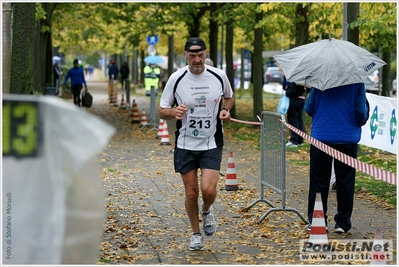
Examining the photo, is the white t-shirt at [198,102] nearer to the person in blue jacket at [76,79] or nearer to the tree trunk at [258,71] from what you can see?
the tree trunk at [258,71]

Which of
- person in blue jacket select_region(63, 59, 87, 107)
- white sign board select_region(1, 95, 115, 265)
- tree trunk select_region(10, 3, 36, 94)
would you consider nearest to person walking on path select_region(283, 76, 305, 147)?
tree trunk select_region(10, 3, 36, 94)

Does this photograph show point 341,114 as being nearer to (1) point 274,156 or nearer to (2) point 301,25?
(1) point 274,156

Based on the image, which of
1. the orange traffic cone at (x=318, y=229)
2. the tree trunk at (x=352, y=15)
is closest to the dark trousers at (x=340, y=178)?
the orange traffic cone at (x=318, y=229)

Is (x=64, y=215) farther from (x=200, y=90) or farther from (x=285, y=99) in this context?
(x=285, y=99)

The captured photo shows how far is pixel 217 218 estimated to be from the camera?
9938 millimetres

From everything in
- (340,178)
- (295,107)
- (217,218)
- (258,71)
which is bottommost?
(217,218)

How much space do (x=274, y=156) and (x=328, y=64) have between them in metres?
1.65

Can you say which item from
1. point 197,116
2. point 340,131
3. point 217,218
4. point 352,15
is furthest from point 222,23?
point 197,116

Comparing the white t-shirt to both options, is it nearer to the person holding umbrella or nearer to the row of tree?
the person holding umbrella

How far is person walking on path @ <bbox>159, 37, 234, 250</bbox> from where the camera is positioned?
26.1 ft

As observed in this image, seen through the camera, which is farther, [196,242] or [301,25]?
[301,25]

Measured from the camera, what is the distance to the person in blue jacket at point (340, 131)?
28.5 feet

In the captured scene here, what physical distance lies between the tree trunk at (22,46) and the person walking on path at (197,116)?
3244mm

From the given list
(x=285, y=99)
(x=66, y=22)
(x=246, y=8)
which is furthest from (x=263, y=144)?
(x=66, y=22)
